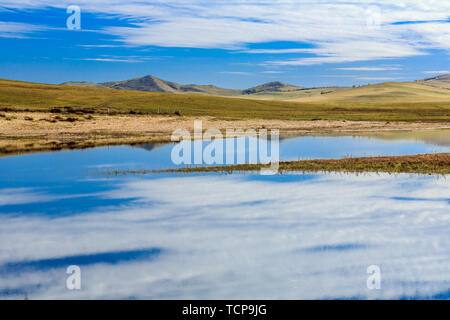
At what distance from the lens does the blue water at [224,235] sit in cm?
1109

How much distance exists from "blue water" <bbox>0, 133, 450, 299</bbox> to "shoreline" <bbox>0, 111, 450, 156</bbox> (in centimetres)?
1641

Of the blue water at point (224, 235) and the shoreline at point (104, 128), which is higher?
the shoreline at point (104, 128)

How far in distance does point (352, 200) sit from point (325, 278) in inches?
317

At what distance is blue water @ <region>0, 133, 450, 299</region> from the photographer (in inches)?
436

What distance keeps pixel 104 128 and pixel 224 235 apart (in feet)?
137

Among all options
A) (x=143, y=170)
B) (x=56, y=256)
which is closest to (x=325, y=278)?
(x=56, y=256)

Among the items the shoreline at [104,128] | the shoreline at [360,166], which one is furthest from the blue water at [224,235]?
the shoreline at [104,128]

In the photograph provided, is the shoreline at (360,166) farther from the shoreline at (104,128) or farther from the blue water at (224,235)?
the shoreline at (104,128)

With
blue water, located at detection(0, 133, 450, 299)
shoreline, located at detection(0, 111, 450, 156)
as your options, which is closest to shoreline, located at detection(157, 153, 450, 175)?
blue water, located at detection(0, 133, 450, 299)

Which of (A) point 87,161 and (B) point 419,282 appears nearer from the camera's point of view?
(B) point 419,282

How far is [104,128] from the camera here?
5447 centimetres

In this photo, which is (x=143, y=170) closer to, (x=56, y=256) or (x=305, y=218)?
(x=305, y=218)

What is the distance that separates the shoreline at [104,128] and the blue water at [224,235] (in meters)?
16.4

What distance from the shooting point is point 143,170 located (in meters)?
27.1
